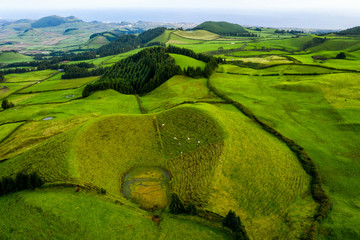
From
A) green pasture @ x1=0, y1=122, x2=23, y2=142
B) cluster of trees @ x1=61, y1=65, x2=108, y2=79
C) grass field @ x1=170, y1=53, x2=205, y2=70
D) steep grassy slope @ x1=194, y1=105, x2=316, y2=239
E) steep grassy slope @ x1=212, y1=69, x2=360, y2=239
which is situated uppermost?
grass field @ x1=170, y1=53, x2=205, y2=70

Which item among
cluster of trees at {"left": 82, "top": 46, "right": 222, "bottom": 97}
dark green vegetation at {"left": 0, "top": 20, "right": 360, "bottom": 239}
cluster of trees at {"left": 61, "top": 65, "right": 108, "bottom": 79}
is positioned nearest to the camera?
dark green vegetation at {"left": 0, "top": 20, "right": 360, "bottom": 239}

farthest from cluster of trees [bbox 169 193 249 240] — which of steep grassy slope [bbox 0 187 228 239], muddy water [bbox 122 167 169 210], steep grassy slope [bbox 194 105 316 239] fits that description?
muddy water [bbox 122 167 169 210]

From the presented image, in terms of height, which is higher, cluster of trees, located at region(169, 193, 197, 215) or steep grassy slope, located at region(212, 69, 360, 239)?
steep grassy slope, located at region(212, 69, 360, 239)

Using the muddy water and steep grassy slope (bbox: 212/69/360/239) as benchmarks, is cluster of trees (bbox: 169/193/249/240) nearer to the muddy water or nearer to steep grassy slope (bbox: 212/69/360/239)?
the muddy water

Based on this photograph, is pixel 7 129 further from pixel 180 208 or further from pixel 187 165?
pixel 180 208

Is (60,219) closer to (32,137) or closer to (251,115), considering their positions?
(32,137)

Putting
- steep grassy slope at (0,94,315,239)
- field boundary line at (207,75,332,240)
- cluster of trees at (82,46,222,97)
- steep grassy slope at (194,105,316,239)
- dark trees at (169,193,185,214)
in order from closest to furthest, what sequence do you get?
field boundary line at (207,75,332,240), steep grassy slope at (194,105,316,239), steep grassy slope at (0,94,315,239), dark trees at (169,193,185,214), cluster of trees at (82,46,222,97)

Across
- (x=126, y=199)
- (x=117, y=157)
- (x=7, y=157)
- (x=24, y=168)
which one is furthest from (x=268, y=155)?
(x=7, y=157)

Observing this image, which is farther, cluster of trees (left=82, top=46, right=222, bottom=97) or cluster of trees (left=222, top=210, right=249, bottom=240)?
cluster of trees (left=82, top=46, right=222, bottom=97)
